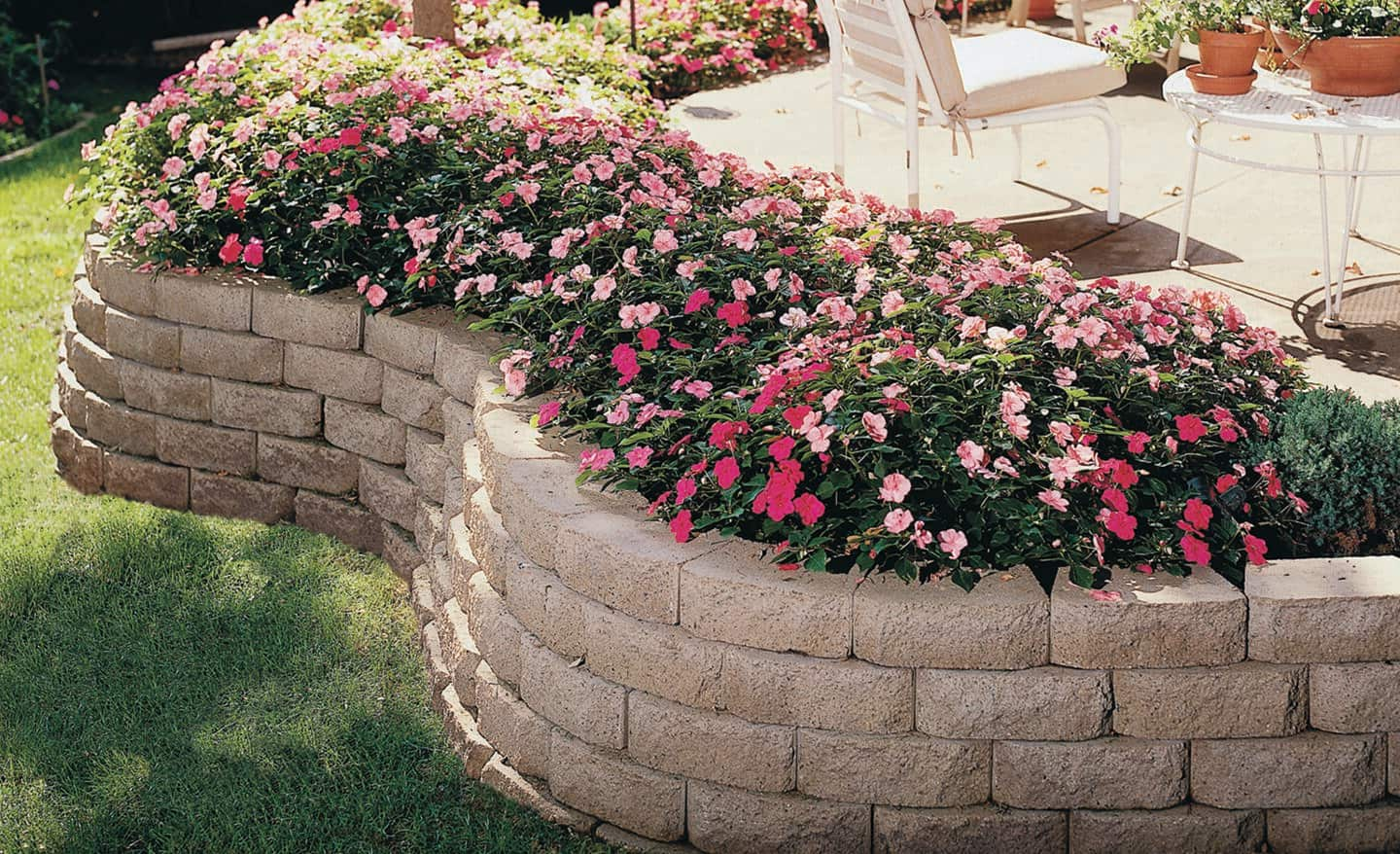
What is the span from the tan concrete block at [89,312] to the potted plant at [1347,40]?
3414mm

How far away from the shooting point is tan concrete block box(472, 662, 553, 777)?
3.30 m

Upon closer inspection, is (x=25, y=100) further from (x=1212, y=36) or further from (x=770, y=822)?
(x=770, y=822)

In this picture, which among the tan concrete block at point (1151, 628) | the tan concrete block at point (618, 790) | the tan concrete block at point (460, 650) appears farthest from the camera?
the tan concrete block at point (460, 650)

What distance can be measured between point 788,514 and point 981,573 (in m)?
0.36

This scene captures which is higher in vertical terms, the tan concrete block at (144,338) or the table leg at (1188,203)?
the table leg at (1188,203)

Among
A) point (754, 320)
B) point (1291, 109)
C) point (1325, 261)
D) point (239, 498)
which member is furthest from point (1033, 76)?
point (239, 498)

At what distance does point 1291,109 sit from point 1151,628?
2.47 metres

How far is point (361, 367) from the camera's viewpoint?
4.31 m

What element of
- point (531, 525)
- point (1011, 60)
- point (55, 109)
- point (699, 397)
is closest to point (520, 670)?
point (531, 525)

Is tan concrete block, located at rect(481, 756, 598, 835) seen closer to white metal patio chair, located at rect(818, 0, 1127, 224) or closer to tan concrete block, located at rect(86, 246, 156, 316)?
tan concrete block, located at rect(86, 246, 156, 316)

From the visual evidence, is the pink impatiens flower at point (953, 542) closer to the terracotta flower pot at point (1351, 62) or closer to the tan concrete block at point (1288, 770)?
the tan concrete block at point (1288, 770)

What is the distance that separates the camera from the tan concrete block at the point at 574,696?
10.3 feet

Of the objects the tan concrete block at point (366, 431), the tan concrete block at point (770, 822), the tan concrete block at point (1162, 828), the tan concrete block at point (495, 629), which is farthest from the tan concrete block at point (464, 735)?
the tan concrete block at point (1162, 828)

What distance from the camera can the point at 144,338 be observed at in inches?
183
